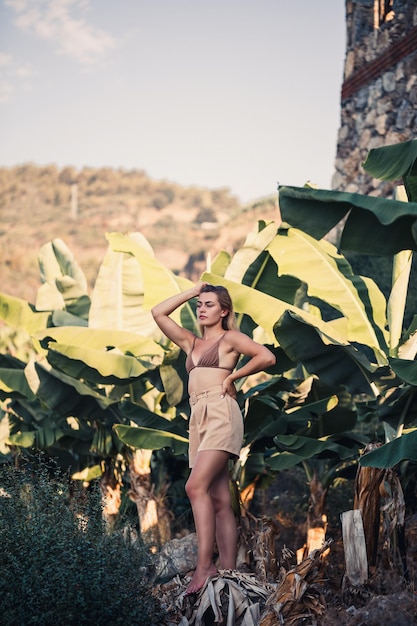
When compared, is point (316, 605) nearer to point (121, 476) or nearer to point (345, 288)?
point (345, 288)

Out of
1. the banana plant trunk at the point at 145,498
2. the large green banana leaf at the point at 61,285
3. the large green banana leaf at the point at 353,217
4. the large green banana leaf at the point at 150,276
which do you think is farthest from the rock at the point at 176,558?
the large green banana leaf at the point at 61,285

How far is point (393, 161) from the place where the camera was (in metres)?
7.18

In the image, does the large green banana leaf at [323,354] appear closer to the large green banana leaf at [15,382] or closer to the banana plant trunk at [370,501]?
the banana plant trunk at [370,501]

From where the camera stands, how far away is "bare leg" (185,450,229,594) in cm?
616

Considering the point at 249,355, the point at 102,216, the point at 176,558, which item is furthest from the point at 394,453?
the point at 102,216

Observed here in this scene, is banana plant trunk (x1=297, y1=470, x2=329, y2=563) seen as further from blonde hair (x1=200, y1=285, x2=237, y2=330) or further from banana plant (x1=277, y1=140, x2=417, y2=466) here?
blonde hair (x1=200, y1=285, x2=237, y2=330)

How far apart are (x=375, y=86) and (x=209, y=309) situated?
8.96 meters

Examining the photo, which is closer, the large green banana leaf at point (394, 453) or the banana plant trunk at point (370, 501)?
the large green banana leaf at point (394, 453)

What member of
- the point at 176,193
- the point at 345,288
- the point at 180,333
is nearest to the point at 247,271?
the point at 345,288

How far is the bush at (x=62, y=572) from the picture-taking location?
5.55 metres

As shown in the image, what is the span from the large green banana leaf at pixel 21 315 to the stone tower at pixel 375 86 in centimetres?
577

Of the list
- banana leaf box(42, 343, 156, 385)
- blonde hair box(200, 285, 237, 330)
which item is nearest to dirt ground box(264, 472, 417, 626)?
blonde hair box(200, 285, 237, 330)

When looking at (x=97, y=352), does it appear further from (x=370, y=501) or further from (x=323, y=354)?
(x=370, y=501)

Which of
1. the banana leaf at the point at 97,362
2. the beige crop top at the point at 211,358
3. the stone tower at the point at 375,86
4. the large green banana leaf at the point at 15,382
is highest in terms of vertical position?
the stone tower at the point at 375,86
